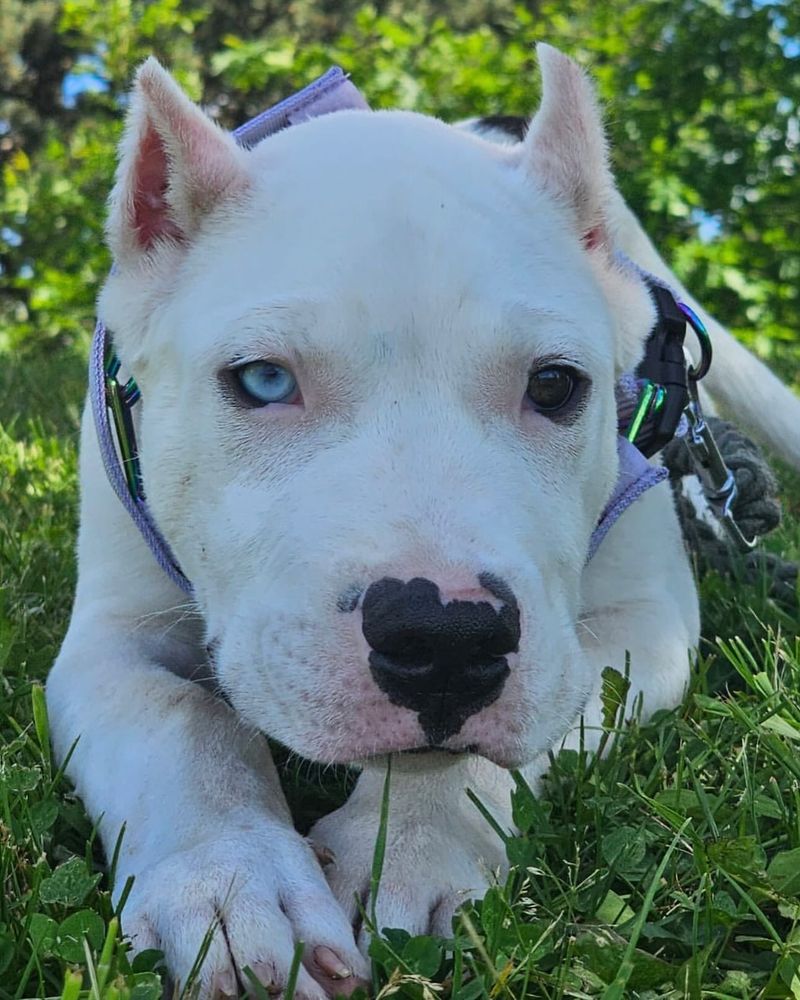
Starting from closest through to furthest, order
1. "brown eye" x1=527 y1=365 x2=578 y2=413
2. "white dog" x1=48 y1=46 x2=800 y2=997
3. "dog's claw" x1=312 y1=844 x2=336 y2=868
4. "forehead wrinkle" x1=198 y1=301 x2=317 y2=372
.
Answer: "white dog" x1=48 y1=46 x2=800 y2=997 < "dog's claw" x1=312 y1=844 x2=336 y2=868 < "forehead wrinkle" x1=198 y1=301 x2=317 y2=372 < "brown eye" x1=527 y1=365 x2=578 y2=413

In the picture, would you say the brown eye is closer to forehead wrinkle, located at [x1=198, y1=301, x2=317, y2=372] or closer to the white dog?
the white dog

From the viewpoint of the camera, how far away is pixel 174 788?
191cm

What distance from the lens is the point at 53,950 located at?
1.52 m

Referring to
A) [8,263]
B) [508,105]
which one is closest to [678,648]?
[508,105]

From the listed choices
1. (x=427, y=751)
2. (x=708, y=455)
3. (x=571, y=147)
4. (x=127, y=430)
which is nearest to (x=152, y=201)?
(x=127, y=430)

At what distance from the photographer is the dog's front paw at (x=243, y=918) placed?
1.53 m

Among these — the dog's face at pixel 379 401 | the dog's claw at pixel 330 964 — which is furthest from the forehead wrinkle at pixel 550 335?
the dog's claw at pixel 330 964

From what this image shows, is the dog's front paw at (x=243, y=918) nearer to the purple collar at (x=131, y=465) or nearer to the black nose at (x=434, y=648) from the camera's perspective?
the black nose at (x=434, y=648)

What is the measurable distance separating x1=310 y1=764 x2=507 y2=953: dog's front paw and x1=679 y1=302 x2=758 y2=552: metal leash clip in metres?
1.60

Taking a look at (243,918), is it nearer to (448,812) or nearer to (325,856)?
(325,856)

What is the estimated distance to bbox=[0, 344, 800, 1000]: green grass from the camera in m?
1.52

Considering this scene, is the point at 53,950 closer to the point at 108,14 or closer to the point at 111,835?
the point at 111,835

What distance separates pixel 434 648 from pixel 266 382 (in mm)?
685

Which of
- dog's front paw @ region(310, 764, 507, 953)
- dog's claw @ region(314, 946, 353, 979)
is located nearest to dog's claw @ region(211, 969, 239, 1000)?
dog's claw @ region(314, 946, 353, 979)
